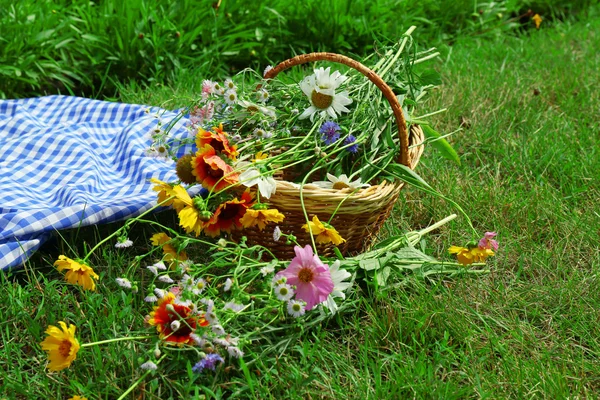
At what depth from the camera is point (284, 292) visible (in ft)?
4.74

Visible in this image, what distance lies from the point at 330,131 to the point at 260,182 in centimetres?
29

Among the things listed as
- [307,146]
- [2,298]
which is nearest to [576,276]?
[307,146]

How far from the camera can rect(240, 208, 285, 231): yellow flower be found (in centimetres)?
160

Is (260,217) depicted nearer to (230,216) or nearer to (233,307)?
(230,216)

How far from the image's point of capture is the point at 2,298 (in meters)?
1.65

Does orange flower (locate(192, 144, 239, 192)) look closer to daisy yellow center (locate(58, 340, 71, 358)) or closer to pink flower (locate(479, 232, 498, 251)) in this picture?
daisy yellow center (locate(58, 340, 71, 358))

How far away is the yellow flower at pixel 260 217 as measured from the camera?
1.60 meters

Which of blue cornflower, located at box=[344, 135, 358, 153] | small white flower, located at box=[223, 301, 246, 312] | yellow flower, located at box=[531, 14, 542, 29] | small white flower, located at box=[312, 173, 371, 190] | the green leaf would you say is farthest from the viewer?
yellow flower, located at box=[531, 14, 542, 29]

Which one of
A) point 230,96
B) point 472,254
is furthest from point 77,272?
point 472,254

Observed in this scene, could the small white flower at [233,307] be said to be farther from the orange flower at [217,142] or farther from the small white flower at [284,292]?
the orange flower at [217,142]

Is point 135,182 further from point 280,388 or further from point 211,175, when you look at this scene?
point 280,388

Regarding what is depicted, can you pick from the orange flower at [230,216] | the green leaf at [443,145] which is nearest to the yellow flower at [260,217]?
the orange flower at [230,216]

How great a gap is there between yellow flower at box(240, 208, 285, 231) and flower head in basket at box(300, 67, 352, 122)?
34 cm

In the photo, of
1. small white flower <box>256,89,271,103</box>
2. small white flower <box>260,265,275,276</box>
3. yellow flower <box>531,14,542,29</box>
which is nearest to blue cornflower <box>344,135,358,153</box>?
small white flower <box>256,89,271,103</box>
